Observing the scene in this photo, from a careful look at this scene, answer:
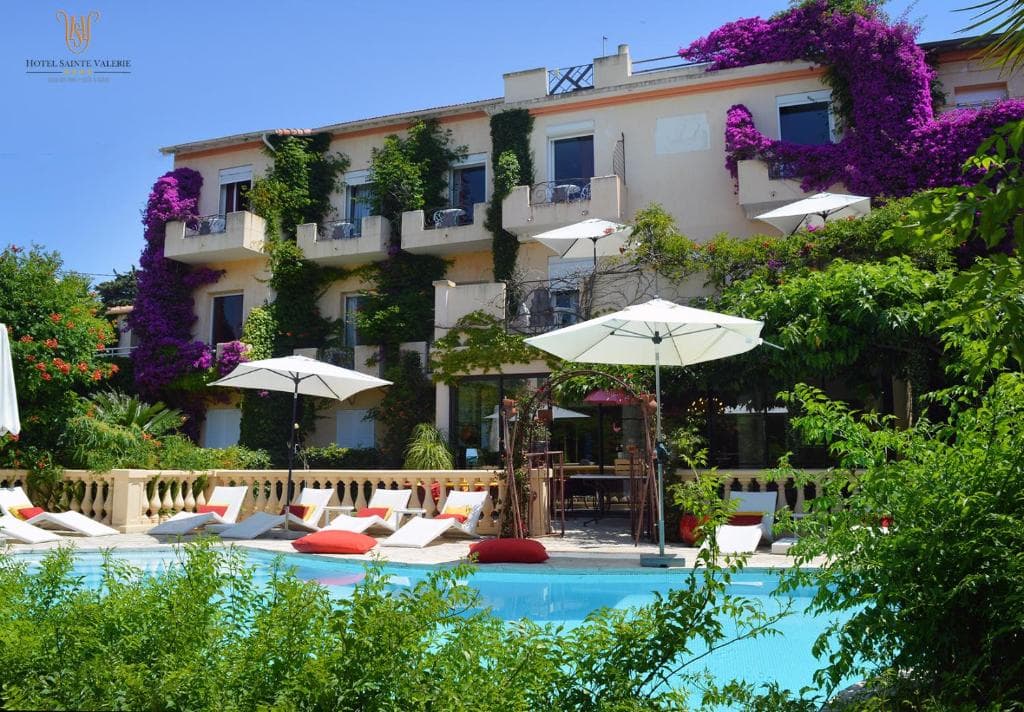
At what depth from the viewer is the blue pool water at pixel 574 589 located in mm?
7113

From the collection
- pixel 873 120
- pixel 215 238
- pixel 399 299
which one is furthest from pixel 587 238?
pixel 215 238

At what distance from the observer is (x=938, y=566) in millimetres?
3590

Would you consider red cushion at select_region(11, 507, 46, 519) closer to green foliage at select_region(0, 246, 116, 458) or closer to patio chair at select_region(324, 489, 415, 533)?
green foliage at select_region(0, 246, 116, 458)

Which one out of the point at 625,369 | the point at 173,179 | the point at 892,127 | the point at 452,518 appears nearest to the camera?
the point at 452,518

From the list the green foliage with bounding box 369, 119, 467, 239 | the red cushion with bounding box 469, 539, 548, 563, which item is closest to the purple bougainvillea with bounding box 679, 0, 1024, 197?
the green foliage with bounding box 369, 119, 467, 239

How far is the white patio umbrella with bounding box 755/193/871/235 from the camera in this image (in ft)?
57.5

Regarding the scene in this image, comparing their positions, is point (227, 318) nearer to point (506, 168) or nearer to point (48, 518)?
point (506, 168)

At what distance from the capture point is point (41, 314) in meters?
16.7

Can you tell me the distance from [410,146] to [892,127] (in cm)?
1287

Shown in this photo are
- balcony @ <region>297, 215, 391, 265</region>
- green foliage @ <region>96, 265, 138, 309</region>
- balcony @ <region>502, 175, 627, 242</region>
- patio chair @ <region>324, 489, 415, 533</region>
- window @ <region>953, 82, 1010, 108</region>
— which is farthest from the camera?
green foliage @ <region>96, 265, 138, 309</region>

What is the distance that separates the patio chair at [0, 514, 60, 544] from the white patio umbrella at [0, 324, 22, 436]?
2.01 metres

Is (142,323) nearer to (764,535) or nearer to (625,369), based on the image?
(625,369)

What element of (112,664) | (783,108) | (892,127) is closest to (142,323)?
(783,108)

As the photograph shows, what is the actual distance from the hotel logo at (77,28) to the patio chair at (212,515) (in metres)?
12.3
